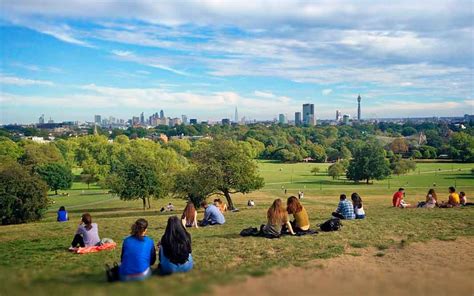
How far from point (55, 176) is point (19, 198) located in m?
37.7

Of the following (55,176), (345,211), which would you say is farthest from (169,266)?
(55,176)

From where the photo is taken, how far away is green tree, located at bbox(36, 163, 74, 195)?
63.0 m

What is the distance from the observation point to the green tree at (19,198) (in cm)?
2745

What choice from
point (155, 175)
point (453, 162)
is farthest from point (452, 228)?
point (453, 162)

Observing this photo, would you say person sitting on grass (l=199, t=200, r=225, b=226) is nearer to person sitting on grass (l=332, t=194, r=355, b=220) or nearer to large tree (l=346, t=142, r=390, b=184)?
person sitting on grass (l=332, t=194, r=355, b=220)

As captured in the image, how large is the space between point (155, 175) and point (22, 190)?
13.7 m

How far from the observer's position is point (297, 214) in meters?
12.9

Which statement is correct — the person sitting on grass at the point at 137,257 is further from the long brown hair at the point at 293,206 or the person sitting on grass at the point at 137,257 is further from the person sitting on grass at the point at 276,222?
the long brown hair at the point at 293,206

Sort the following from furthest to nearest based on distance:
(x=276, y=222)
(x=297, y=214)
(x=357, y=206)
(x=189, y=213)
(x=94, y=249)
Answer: (x=357, y=206), (x=189, y=213), (x=297, y=214), (x=276, y=222), (x=94, y=249)

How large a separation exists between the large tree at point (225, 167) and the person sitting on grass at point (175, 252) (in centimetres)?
2339

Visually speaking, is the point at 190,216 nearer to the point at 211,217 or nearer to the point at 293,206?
the point at 211,217

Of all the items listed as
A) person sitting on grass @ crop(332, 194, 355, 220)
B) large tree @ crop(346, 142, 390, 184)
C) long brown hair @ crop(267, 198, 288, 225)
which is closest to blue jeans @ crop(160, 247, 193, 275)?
long brown hair @ crop(267, 198, 288, 225)

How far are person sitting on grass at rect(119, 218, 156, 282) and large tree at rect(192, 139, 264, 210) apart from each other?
78.3ft

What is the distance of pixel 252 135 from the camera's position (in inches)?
6211
